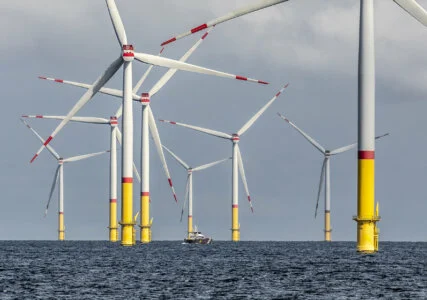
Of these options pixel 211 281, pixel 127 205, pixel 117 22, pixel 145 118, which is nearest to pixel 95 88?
pixel 117 22

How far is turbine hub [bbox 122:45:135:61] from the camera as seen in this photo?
514 ft

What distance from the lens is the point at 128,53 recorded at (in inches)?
6181

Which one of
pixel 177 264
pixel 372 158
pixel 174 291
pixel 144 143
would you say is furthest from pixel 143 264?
pixel 144 143

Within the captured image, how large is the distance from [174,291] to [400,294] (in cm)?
1718

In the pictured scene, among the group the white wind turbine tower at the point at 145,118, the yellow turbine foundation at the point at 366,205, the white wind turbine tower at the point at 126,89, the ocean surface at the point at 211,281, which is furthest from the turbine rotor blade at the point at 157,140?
the yellow turbine foundation at the point at 366,205

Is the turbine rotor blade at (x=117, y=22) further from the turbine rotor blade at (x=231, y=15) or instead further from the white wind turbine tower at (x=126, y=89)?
the turbine rotor blade at (x=231, y=15)

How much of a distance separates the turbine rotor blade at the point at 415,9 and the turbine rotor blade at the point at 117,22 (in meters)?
55.7

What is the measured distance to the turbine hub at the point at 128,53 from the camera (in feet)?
514

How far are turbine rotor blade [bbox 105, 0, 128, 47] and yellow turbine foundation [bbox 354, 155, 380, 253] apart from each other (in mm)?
57251

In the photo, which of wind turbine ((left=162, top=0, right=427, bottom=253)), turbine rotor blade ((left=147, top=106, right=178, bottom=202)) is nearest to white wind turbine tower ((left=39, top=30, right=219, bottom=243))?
turbine rotor blade ((left=147, top=106, right=178, bottom=202))

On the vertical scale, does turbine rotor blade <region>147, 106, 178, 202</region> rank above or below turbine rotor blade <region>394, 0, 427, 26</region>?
below

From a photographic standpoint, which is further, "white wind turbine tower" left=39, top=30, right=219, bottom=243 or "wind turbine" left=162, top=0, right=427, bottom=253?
"white wind turbine tower" left=39, top=30, right=219, bottom=243

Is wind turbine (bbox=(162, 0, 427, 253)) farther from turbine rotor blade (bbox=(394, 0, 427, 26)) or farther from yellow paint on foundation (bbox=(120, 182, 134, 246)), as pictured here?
yellow paint on foundation (bbox=(120, 182, 134, 246))

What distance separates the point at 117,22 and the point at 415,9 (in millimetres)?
59661
